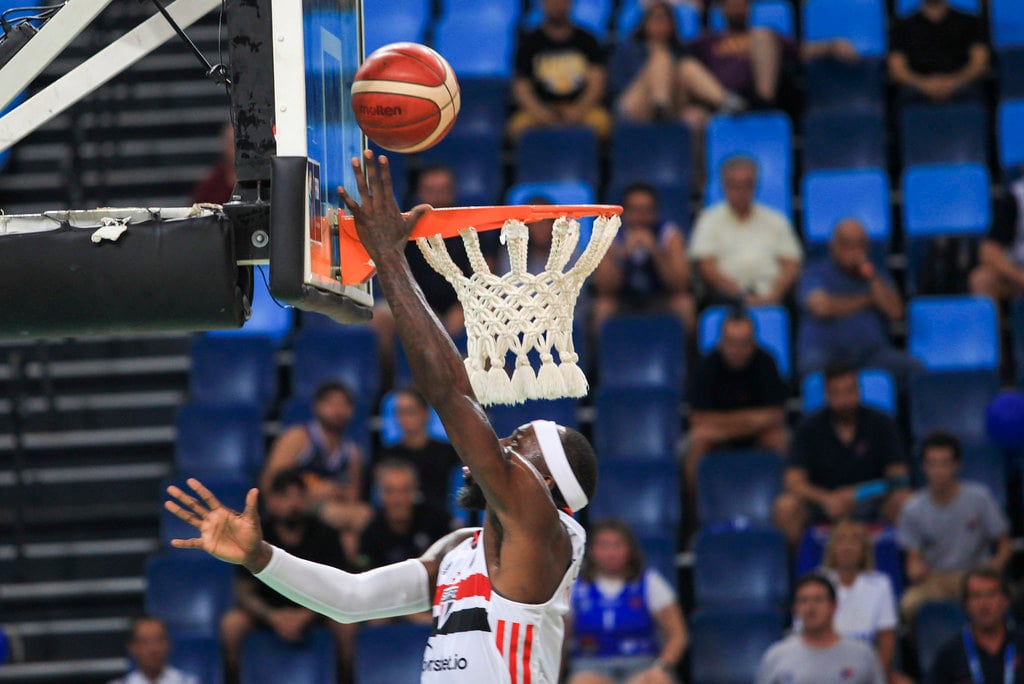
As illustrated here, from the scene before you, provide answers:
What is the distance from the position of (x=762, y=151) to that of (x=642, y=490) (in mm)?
3087

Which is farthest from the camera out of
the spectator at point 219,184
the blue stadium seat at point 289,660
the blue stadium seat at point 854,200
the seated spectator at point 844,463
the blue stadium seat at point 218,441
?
the blue stadium seat at point 854,200

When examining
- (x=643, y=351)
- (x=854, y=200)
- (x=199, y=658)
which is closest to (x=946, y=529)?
(x=643, y=351)

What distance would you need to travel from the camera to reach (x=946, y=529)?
894cm

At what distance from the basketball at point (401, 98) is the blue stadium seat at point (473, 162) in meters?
6.44

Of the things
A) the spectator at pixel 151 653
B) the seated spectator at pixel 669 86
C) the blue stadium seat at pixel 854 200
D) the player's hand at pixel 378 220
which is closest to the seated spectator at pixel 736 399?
the blue stadium seat at pixel 854 200

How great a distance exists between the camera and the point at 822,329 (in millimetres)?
10141

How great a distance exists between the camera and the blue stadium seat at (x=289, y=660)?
8.95m

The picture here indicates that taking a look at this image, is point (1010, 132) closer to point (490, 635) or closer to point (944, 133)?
point (944, 133)

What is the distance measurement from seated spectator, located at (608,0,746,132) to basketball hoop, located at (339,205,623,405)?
643 centimetres

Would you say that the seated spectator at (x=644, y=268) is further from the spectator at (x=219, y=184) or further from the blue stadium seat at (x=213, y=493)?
the spectator at (x=219, y=184)

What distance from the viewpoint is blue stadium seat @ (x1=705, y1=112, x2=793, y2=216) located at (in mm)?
11305

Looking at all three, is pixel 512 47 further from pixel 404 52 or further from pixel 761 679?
pixel 404 52

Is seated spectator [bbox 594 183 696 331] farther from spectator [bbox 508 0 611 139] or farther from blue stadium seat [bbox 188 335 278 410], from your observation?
blue stadium seat [bbox 188 335 278 410]

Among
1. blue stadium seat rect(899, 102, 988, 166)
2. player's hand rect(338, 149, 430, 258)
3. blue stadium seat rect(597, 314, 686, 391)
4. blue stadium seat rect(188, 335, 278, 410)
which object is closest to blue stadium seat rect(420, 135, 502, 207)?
blue stadium seat rect(597, 314, 686, 391)
